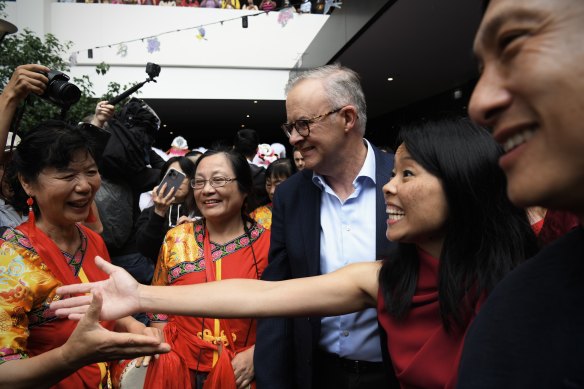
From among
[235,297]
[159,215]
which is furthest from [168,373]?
[159,215]

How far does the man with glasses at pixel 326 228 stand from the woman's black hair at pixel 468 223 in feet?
1.50

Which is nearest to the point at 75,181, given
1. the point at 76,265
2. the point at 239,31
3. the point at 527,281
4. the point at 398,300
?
the point at 76,265

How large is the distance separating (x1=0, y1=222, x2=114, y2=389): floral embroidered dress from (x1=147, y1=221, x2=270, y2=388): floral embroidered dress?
11.5 inches

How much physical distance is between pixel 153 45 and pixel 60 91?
382 inches

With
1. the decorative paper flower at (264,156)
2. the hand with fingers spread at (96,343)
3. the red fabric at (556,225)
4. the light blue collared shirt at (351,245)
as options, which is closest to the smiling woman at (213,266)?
the light blue collared shirt at (351,245)

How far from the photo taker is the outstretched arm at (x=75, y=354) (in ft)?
4.12

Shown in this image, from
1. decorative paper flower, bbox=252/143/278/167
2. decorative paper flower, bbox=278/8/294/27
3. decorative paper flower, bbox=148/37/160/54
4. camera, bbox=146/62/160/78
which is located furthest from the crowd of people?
decorative paper flower, bbox=148/37/160/54

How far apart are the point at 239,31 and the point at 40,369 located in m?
10.8

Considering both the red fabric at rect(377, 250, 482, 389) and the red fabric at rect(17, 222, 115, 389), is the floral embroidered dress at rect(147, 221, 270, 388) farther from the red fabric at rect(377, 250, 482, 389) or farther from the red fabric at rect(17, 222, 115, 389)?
the red fabric at rect(377, 250, 482, 389)

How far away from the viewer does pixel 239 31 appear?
36.3ft

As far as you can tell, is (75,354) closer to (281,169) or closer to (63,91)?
(63,91)

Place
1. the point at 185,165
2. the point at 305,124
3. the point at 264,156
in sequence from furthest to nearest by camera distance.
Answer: the point at 264,156, the point at 185,165, the point at 305,124

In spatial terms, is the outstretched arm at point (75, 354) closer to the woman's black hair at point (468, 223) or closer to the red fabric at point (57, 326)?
the red fabric at point (57, 326)

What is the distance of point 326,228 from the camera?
70.0 inches
